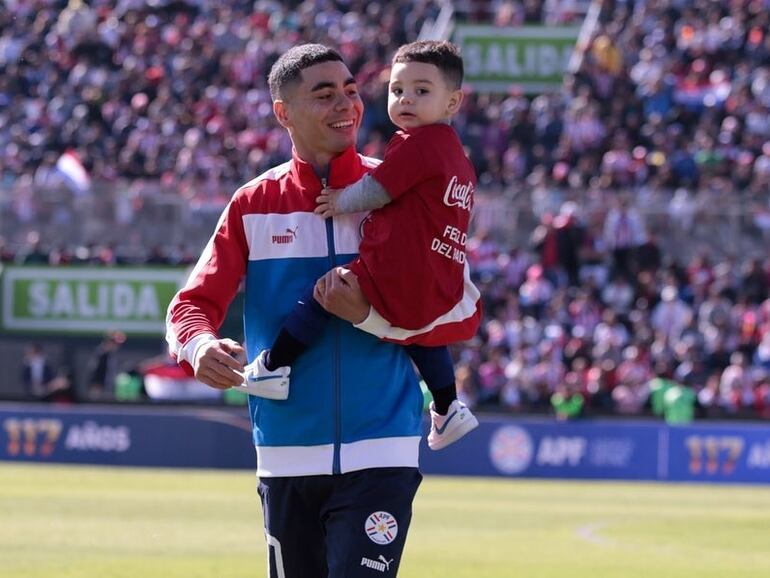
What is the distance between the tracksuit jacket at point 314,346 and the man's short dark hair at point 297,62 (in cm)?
24

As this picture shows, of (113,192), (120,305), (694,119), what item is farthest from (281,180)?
(694,119)

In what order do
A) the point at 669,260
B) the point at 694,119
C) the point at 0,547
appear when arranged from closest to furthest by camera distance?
the point at 0,547, the point at 669,260, the point at 694,119

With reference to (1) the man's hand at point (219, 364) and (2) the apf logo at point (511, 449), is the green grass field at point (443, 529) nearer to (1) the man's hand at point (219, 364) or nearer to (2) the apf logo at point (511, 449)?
(2) the apf logo at point (511, 449)

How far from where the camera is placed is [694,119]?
30.5 metres

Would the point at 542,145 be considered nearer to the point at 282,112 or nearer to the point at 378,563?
the point at 282,112

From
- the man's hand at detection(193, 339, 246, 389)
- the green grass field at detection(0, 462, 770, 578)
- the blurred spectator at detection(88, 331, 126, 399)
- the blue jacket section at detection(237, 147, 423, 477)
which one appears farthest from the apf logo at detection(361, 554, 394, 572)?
the blurred spectator at detection(88, 331, 126, 399)

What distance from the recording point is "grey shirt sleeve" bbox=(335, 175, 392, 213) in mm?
5363

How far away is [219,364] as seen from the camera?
5246mm

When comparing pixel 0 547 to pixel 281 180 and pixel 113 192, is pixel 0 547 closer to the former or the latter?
pixel 281 180

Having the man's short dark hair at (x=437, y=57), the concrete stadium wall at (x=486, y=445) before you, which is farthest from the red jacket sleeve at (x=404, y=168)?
the concrete stadium wall at (x=486, y=445)

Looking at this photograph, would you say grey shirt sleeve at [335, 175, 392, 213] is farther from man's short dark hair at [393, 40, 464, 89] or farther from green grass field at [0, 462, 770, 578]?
green grass field at [0, 462, 770, 578]

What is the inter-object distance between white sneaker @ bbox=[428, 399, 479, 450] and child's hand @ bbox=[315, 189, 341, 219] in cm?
80

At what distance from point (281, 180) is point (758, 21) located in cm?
2765

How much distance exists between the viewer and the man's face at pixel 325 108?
18.1 feet
